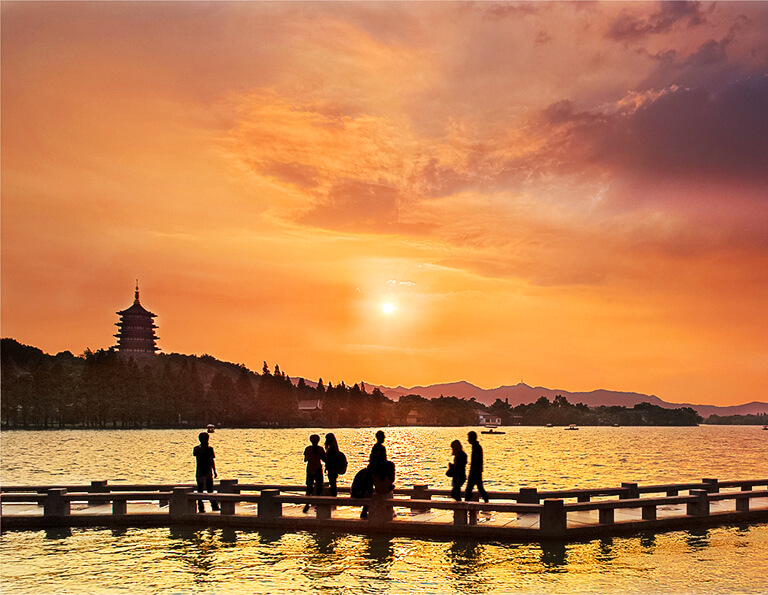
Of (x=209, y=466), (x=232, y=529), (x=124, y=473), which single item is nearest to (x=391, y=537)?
(x=232, y=529)

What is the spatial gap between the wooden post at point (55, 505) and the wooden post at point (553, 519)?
585 inches

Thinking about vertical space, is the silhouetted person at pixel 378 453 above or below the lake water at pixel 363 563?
above

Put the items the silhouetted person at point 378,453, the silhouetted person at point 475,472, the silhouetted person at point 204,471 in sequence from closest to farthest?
the silhouetted person at point 378,453 < the silhouetted person at point 475,472 < the silhouetted person at point 204,471

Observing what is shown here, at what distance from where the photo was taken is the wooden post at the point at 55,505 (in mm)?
22234

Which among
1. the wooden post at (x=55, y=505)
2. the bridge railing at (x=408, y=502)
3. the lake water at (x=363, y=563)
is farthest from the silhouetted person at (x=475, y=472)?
the wooden post at (x=55, y=505)

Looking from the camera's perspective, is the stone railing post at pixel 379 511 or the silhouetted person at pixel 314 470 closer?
the stone railing post at pixel 379 511

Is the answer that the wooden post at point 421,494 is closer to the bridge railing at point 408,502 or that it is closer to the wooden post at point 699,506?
the bridge railing at point 408,502

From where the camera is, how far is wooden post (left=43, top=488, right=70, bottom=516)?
72.9ft

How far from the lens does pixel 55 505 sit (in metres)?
22.3

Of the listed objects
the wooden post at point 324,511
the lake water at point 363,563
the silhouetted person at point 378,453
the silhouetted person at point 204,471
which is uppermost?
the silhouetted person at point 378,453

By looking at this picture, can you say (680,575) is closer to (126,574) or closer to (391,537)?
(391,537)

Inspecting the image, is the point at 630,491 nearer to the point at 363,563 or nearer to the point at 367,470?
the point at 367,470

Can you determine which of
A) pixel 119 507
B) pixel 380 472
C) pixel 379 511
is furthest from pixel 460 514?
pixel 119 507

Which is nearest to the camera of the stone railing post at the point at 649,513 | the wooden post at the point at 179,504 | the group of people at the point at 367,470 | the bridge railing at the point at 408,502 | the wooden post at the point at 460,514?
the bridge railing at the point at 408,502
